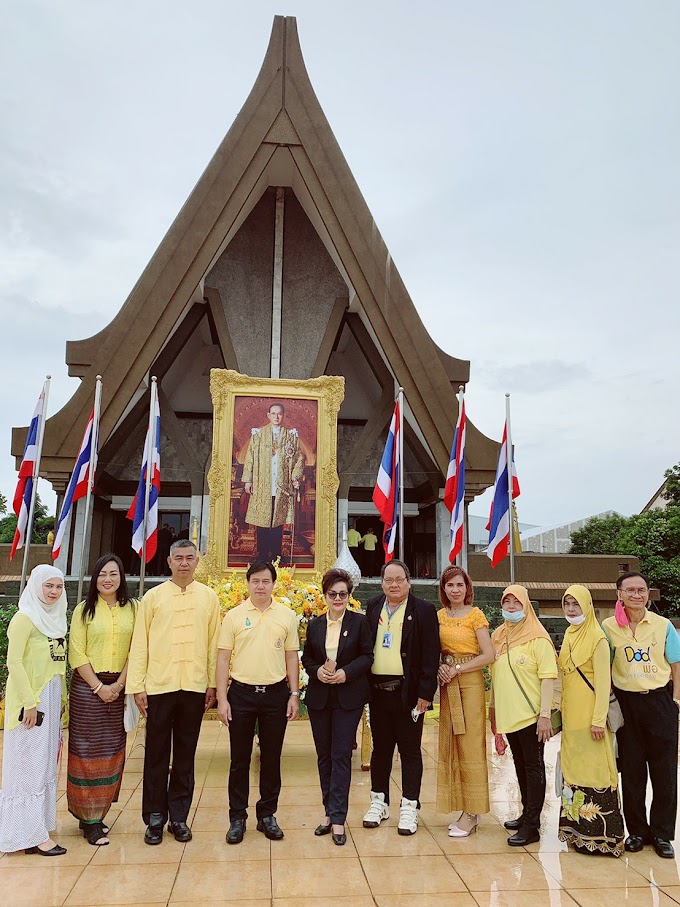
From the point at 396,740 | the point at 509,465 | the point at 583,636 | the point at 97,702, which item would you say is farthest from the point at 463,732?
the point at 509,465

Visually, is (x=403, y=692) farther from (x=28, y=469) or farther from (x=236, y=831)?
(x=28, y=469)

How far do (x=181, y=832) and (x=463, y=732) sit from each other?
1.86m

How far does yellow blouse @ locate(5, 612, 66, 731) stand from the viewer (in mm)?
4066

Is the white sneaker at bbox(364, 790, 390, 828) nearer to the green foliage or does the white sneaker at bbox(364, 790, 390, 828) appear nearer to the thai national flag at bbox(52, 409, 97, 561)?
the thai national flag at bbox(52, 409, 97, 561)

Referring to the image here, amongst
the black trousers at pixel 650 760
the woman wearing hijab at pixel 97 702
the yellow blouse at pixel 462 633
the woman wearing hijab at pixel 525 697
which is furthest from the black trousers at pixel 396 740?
the woman wearing hijab at pixel 97 702

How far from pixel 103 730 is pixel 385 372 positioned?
Result: 35.7 feet

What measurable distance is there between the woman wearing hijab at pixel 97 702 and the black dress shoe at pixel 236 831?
0.77 metres

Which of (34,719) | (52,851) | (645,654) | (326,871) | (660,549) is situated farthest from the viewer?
(660,549)

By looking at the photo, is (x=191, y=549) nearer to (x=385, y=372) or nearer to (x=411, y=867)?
(x=411, y=867)

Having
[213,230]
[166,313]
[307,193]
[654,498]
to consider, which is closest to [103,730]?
[166,313]

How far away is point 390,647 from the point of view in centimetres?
455

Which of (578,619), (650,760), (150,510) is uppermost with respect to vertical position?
(150,510)

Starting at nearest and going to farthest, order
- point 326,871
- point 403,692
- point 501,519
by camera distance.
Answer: point 326,871 → point 403,692 → point 501,519

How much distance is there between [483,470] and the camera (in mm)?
13031
